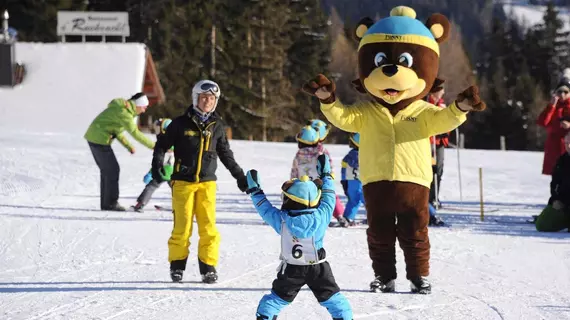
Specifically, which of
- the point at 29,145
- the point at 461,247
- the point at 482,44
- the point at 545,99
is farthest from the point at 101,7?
the point at 482,44

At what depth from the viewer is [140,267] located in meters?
7.95

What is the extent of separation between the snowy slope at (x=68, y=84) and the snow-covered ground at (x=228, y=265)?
43.5ft

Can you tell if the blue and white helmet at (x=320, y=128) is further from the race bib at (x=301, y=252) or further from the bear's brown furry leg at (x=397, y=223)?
the race bib at (x=301, y=252)

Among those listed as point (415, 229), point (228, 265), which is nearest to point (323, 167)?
point (415, 229)

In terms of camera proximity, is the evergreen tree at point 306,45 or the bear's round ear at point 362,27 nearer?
the bear's round ear at point 362,27

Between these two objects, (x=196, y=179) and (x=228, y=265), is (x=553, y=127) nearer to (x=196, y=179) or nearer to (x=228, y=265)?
(x=228, y=265)

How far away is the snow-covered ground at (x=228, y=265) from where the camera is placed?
20.7 ft

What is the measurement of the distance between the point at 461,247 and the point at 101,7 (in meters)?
42.9

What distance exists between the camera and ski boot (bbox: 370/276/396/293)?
6.86 meters

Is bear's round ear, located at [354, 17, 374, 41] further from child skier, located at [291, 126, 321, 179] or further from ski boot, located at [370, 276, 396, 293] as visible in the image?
child skier, located at [291, 126, 321, 179]

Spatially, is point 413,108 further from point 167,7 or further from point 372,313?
point 167,7

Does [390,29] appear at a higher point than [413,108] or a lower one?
higher

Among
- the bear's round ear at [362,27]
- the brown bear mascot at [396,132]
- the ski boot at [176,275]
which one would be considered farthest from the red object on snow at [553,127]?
the ski boot at [176,275]

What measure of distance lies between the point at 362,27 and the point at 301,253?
2.50 m
